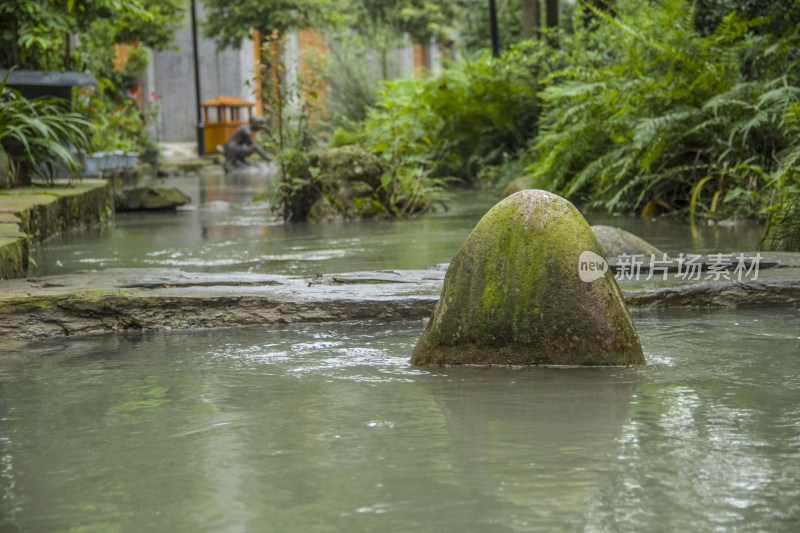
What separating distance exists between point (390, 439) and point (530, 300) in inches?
39.0

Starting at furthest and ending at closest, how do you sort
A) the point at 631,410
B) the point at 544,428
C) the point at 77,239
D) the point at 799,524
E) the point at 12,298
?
1. the point at 77,239
2. the point at 12,298
3. the point at 631,410
4. the point at 544,428
5. the point at 799,524

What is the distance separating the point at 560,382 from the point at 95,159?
10.3 m

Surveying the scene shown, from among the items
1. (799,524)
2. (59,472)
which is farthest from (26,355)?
(799,524)

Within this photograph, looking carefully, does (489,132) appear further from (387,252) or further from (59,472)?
(59,472)

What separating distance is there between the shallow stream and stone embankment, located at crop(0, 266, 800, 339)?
138mm

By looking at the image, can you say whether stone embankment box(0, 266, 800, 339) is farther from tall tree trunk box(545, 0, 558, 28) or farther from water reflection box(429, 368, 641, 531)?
Answer: tall tree trunk box(545, 0, 558, 28)

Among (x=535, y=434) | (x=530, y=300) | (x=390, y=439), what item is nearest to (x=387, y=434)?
(x=390, y=439)

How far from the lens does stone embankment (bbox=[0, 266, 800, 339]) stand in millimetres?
4441

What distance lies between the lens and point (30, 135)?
9.11 m

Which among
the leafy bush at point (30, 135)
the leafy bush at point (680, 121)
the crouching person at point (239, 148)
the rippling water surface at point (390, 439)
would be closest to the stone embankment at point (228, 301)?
the rippling water surface at point (390, 439)

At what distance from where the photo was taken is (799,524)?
205 cm

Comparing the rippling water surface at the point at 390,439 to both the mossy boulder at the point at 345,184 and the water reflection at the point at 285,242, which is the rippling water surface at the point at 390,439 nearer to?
the water reflection at the point at 285,242

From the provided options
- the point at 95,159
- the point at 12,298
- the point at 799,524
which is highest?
the point at 95,159

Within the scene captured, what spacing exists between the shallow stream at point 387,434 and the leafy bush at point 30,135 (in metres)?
4.82
